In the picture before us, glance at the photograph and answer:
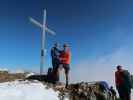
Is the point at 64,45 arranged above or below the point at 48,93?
above

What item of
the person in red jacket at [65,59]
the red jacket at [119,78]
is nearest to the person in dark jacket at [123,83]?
the red jacket at [119,78]

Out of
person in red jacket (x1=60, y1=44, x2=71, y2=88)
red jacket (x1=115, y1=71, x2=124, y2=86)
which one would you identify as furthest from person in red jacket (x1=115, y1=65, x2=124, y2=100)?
person in red jacket (x1=60, y1=44, x2=71, y2=88)

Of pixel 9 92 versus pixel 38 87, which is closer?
pixel 9 92

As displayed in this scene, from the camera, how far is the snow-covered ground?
11.3 m

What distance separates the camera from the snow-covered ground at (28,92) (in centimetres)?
1131

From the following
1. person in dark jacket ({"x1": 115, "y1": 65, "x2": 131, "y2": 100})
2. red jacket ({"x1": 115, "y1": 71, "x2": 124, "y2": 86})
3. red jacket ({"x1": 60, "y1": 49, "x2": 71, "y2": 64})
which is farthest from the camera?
red jacket ({"x1": 60, "y1": 49, "x2": 71, "y2": 64})

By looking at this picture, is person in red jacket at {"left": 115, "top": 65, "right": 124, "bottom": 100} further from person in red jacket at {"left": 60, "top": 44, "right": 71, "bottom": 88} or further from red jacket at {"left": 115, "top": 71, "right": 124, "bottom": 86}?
person in red jacket at {"left": 60, "top": 44, "right": 71, "bottom": 88}

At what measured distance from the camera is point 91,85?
15.3m

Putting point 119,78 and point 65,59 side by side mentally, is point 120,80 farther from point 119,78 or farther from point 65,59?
point 65,59

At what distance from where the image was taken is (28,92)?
12172 millimetres

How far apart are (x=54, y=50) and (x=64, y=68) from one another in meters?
1.16

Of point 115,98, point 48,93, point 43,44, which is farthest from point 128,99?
point 43,44

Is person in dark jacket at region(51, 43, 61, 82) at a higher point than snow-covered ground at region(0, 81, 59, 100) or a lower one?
higher

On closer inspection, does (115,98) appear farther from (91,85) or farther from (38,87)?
(38,87)
